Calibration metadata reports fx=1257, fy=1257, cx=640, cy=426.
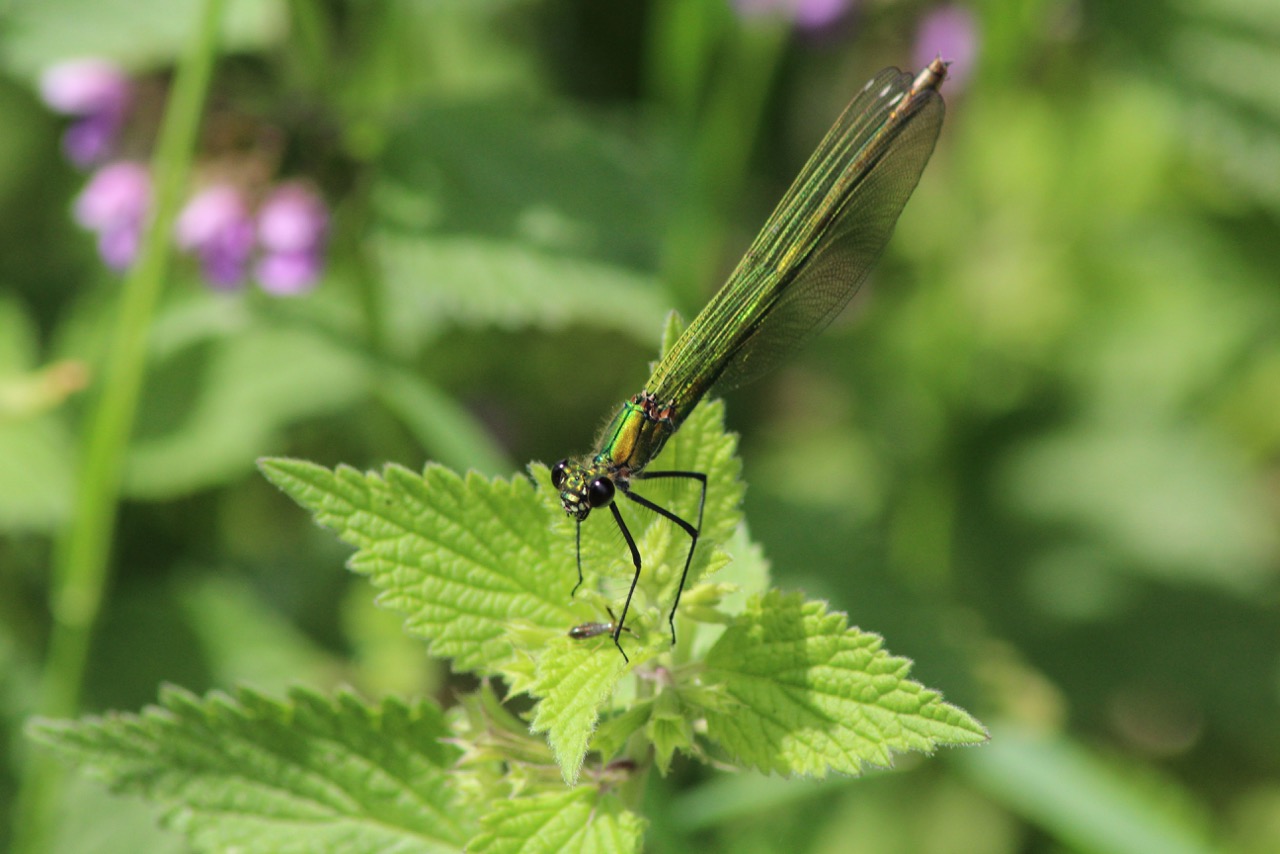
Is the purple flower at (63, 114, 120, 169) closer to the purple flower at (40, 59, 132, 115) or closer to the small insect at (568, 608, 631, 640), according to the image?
the purple flower at (40, 59, 132, 115)

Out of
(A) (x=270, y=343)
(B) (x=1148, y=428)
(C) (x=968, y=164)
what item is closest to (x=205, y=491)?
(A) (x=270, y=343)

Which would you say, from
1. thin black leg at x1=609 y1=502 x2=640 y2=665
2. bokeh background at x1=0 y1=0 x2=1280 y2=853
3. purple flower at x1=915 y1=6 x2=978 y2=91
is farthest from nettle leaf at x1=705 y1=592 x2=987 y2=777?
purple flower at x1=915 y1=6 x2=978 y2=91

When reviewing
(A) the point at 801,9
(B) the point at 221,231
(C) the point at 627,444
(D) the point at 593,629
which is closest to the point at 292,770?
(D) the point at 593,629

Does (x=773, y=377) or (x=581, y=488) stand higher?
(x=773, y=377)

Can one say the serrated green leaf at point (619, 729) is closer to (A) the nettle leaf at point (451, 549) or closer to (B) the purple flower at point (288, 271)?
(A) the nettle leaf at point (451, 549)

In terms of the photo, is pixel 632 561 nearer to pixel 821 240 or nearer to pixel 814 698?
pixel 814 698

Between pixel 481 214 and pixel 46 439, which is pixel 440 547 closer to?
pixel 481 214
